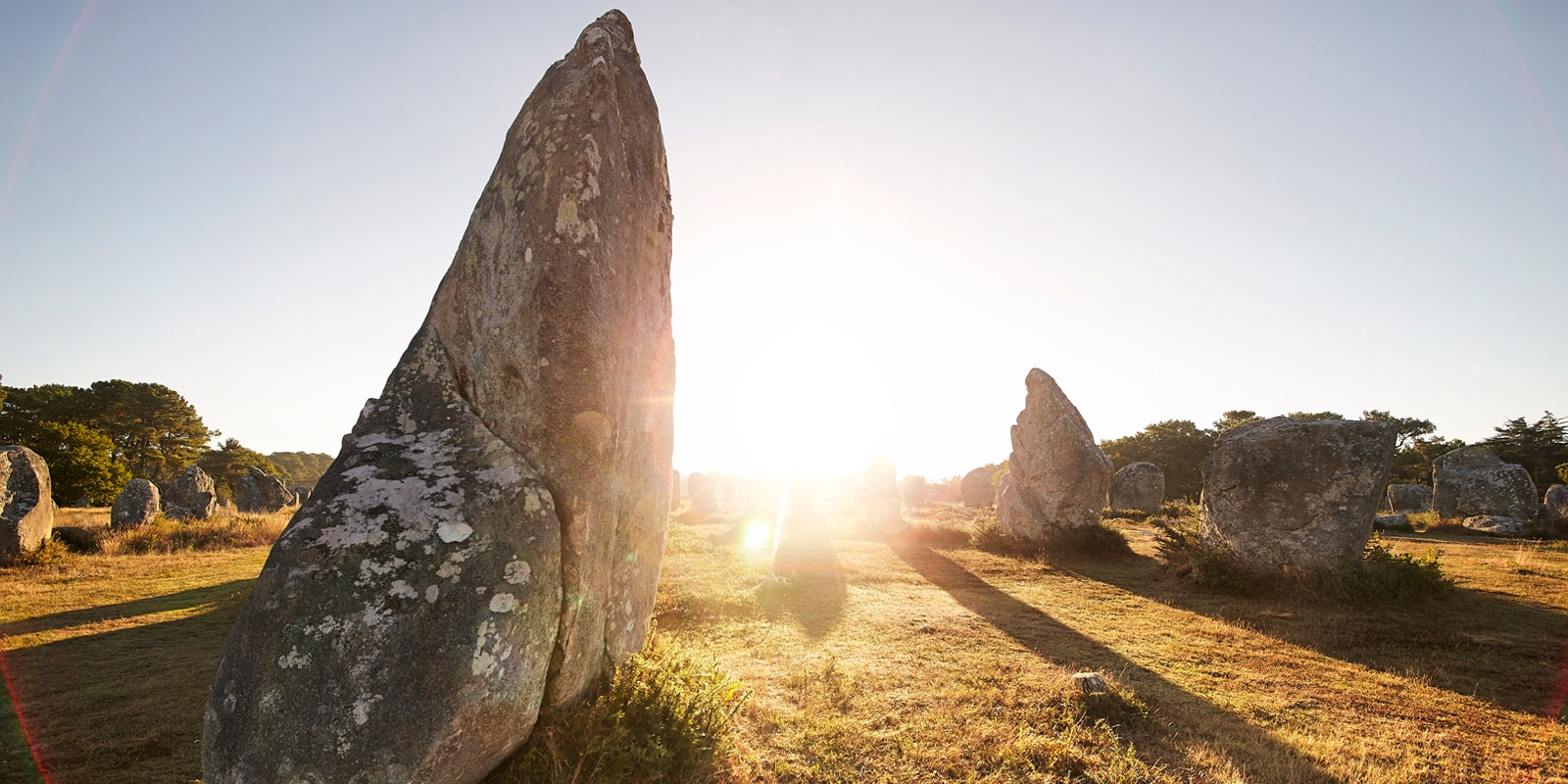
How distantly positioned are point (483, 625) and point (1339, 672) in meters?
8.42

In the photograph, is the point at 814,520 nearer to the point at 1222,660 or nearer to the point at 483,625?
the point at 1222,660

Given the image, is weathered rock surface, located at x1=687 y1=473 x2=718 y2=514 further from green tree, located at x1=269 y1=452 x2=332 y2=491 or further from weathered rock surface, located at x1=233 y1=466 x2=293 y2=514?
green tree, located at x1=269 y1=452 x2=332 y2=491

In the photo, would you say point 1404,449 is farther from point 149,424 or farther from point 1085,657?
point 149,424

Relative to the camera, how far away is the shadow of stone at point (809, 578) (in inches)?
352

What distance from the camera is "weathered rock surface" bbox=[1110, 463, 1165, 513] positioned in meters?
26.6

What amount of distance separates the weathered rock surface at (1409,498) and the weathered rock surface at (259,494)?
45.5 m

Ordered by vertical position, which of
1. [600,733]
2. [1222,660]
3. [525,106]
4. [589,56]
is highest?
[589,56]

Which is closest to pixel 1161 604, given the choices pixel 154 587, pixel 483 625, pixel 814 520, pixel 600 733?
pixel 814 520

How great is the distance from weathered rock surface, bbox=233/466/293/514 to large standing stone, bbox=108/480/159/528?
10.9m

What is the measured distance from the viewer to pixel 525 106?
4.84 metres

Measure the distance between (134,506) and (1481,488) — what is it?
37.3 meters

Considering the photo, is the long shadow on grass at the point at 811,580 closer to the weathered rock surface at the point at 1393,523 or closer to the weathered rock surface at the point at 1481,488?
the weathered rock surface at the point at 1393,523

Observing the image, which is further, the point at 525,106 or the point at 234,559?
the point at 234,559

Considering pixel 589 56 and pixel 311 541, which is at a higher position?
pixel 589 56
